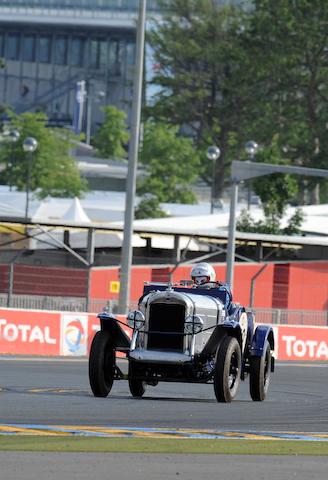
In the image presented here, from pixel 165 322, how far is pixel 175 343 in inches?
11.7

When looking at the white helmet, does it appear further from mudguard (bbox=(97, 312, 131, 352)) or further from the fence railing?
the fence railing

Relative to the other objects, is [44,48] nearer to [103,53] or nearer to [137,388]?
[103,53]

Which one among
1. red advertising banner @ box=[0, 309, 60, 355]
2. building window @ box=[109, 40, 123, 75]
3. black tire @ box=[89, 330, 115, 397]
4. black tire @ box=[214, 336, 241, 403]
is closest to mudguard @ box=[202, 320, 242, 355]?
black tire @ box=[214, 336, 241, 403]

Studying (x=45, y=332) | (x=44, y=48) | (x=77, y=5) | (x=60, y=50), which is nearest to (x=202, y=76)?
(x=60, y=50)

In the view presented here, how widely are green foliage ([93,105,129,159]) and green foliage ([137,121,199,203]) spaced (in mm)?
24668

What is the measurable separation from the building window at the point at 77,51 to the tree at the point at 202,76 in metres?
42.7

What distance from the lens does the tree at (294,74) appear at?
10306cm

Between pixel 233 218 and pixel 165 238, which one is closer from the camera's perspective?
pixel 233 218

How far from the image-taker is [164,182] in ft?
327

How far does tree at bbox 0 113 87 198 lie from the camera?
96.0 m

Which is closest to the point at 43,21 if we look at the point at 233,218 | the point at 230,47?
the point at 230,47

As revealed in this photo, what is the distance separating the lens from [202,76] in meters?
115

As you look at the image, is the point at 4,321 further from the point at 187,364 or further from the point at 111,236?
the point at 111,236

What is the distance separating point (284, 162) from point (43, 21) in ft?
234
